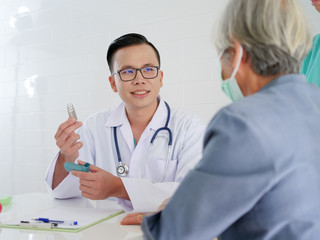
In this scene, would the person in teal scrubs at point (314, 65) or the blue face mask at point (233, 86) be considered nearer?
the blue face mask at point (233, 86)

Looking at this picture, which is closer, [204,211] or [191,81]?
[204,211]

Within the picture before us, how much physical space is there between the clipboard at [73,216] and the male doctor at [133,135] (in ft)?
0.51

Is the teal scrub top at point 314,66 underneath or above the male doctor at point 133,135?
above

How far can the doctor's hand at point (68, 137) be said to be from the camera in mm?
1408

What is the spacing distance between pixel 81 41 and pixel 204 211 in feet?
8.03

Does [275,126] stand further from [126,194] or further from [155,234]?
[126,194]

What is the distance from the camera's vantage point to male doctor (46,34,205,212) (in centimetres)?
148

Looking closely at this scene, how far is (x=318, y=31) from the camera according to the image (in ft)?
6.52

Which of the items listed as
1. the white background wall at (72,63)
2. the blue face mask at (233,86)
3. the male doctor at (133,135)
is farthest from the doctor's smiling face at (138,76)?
the blue face mask at (233,86)

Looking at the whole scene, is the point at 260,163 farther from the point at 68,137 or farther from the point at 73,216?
the point at 68,137

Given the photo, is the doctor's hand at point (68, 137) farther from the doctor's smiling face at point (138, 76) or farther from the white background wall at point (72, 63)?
the white background wall at point (72, 63)

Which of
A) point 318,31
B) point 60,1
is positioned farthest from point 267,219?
point 60,1

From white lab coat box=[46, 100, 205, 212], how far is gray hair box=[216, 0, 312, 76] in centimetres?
70

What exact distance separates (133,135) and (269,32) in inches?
42.1
